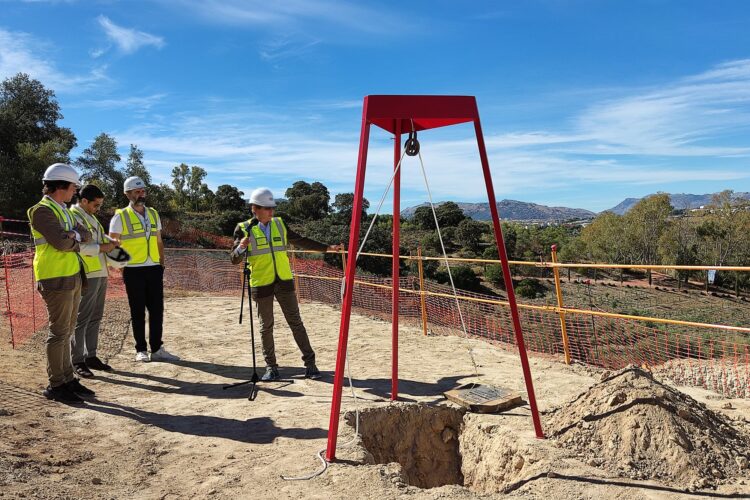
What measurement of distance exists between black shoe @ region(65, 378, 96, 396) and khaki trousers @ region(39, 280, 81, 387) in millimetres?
92

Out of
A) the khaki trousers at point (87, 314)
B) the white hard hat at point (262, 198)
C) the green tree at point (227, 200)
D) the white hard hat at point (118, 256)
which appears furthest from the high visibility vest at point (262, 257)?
the green tree at point (227, 200)

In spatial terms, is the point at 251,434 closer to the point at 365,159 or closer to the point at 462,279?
the point at 365,159

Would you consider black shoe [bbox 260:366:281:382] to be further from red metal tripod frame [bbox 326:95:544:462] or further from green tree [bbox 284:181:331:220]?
green tree [bbox 284:181:331:220]

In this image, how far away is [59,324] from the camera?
4.36 metres

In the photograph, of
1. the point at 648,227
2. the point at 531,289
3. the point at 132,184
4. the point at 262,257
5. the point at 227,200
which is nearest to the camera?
the point at 262,257

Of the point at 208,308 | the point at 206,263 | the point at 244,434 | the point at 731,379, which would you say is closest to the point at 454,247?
the point at 206,263

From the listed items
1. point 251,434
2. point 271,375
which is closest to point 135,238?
point 271,375

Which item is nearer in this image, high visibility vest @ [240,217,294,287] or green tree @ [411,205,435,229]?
high visibility vest @ [240,217,294,287]

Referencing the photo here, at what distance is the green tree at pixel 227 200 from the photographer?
45.5 meters

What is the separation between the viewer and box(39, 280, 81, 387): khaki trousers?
4.34m

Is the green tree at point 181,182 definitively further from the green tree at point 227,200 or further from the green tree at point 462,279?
the green tree at point 462,279

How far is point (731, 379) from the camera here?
5957 millimetres

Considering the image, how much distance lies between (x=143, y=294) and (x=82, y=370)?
0.99m

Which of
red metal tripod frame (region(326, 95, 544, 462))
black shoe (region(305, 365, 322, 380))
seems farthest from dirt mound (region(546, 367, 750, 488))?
black shoe (region(305, 365, 322, 380))
